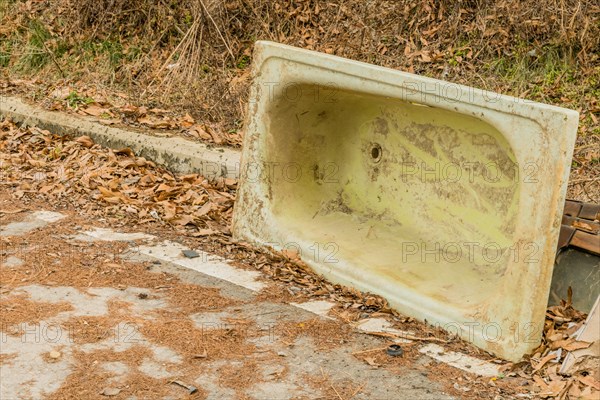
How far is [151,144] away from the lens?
6590mm

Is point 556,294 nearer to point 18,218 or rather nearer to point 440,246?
point 440,246

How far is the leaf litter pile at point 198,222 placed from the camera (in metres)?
4.00

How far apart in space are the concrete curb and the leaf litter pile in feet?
0.21

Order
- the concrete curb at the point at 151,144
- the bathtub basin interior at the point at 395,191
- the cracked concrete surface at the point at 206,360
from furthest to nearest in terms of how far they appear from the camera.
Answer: the concrete curb at the point at 151,144 < the bathtub basin interior at the point at 395,191 < the cracked concrete surface at the point at 206,360

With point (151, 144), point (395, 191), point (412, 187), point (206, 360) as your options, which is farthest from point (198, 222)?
point (206, 360)

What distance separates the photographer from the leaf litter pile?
400 cm

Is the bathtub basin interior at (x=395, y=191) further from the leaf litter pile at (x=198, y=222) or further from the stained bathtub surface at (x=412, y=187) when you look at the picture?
the leaf litter pile at (x=198, y=222)

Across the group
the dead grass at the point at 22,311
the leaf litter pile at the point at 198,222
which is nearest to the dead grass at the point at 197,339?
the leaf litter pile at the point at 198,222

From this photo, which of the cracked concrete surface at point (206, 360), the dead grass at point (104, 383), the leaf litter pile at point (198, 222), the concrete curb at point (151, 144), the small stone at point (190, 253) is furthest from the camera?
the concrete curb at point (151, 144)

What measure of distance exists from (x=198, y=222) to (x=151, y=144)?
1.05 metres

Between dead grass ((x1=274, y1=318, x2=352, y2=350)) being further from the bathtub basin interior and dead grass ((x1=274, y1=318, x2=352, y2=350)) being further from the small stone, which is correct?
the small stone

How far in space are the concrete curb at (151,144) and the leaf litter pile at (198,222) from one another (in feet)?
0.21

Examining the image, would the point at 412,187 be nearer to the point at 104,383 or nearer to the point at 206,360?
the point at 206,360

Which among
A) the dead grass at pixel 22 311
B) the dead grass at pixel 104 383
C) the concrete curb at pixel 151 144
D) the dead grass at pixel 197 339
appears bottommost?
the dead grass at pixel 22 311
